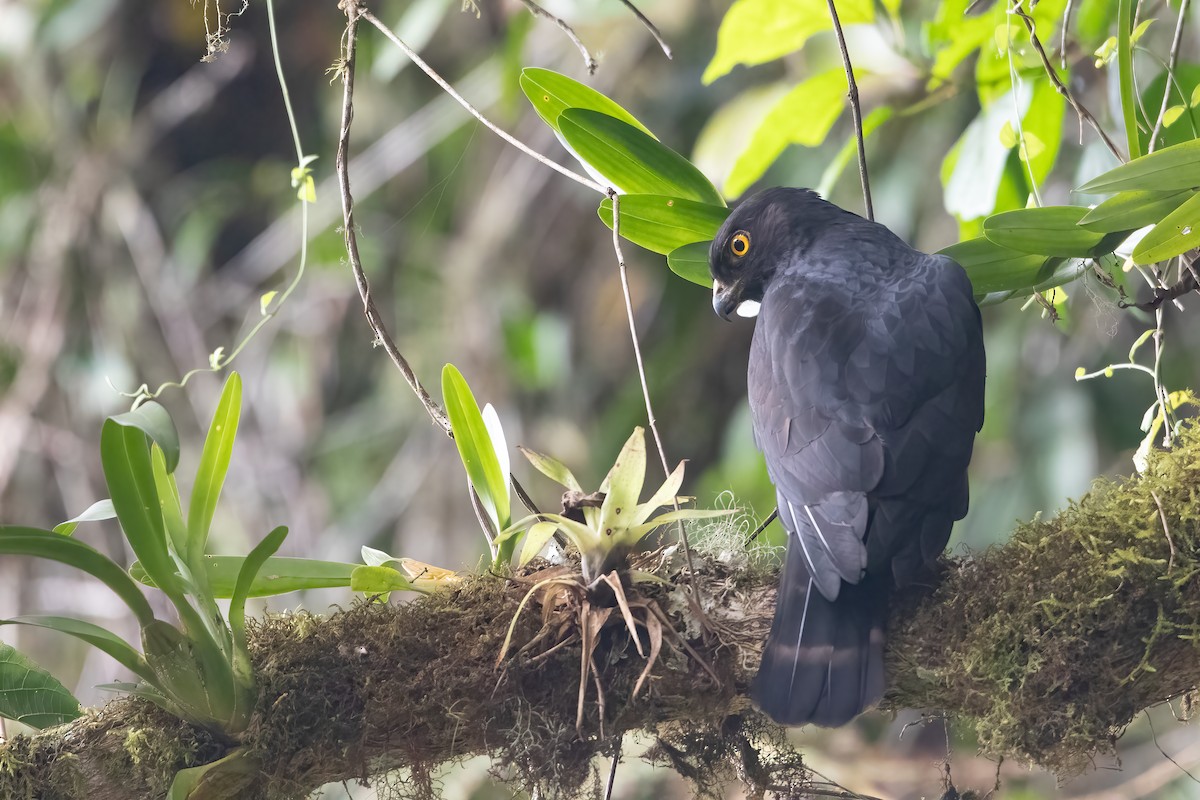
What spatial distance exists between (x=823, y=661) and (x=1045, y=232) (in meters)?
1.03

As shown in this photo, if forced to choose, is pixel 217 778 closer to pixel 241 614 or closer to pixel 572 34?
pixel 241 614

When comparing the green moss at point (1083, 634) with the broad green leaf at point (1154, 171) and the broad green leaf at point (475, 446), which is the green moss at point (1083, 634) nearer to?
the broad green leaf at point (1154, 171)

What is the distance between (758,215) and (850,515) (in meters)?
1.17

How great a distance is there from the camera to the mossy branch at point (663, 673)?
196 cm

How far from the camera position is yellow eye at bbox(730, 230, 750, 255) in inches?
118

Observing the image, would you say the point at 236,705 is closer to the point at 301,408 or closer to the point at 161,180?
the point at 301,408

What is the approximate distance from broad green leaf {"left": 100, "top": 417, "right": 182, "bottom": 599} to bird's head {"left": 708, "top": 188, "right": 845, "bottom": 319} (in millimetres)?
1578

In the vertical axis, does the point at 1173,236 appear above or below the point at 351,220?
below

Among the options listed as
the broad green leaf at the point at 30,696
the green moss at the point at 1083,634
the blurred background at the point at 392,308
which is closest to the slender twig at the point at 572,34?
the green moss at the point at 1083,634

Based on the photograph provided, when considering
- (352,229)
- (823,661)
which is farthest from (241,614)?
(823,661)

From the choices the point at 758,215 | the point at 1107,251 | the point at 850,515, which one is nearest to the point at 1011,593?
the point at 850,515

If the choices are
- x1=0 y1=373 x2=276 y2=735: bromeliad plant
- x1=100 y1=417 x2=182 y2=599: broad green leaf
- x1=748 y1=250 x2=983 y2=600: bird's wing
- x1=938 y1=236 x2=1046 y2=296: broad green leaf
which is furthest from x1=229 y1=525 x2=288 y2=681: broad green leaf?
x1=938 y1=236 x2=1046 y2=296: broad green leaf

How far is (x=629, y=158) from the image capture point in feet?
9.02

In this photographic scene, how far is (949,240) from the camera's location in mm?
5875
